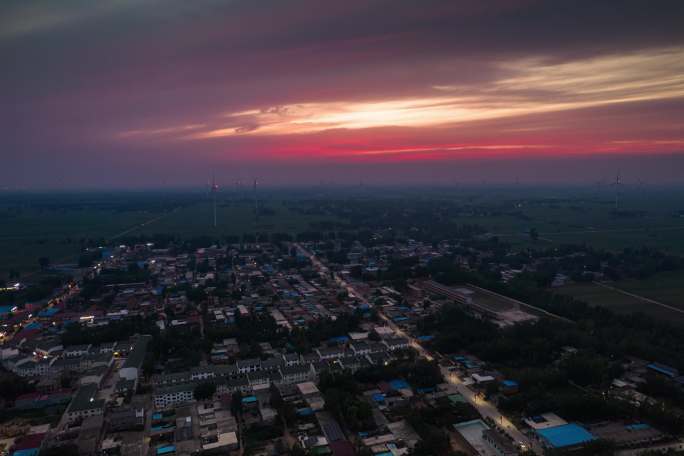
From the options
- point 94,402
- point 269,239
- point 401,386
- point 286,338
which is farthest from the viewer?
point 269,239

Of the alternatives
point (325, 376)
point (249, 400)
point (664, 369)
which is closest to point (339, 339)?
point (325, 376)

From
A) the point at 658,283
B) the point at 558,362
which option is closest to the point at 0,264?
the point at 558,362

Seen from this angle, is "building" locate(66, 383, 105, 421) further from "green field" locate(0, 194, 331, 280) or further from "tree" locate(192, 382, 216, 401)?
"green field" locate(0, 194, 331, 280)

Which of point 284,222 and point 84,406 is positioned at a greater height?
point 84,406

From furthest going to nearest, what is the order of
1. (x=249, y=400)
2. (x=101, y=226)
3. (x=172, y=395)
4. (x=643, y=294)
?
(x=101, y=226) → (x=643, y=294) → (x=172, y=395) → (x=249, y=400)

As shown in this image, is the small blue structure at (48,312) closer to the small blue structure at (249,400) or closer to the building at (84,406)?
the building at (84,406)

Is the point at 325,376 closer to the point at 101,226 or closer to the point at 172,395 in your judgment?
the point at 172,395

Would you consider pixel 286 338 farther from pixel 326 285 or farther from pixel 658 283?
pixel 658 283
